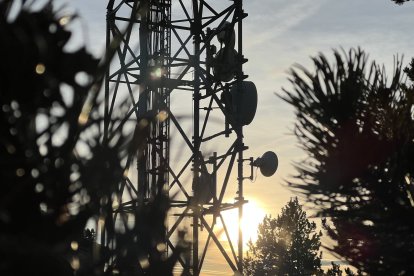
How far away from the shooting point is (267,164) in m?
19.0

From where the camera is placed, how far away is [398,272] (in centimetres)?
402

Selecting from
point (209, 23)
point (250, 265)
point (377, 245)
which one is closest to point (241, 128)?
point (209, 23)

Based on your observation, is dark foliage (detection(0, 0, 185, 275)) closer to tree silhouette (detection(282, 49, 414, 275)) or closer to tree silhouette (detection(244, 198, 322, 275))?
tree silhouette (detection(282, 49, 414, 275))

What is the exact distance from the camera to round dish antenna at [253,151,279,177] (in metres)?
18.9

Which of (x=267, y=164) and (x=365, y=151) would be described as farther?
(x=267, y=164)

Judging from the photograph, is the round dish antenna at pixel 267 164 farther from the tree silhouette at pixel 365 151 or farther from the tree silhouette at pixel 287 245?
the tree silhouette at pixel 287 245

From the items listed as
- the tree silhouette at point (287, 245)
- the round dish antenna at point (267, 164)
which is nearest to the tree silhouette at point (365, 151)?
the round dish antenna at point (267, 164)

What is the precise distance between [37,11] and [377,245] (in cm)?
260

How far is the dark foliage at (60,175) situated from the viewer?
3.10 m

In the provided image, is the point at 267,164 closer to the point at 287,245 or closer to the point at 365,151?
the point at 365,151

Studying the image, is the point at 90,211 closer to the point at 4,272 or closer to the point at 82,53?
the point at 4,272

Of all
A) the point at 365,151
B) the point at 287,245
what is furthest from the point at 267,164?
the point at 287,245

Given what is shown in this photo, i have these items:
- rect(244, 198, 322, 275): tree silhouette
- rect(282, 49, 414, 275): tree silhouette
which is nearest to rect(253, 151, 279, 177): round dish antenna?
rect(282, 49, 414, 275): tree silhouette

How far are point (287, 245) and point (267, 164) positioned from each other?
45708 mm
